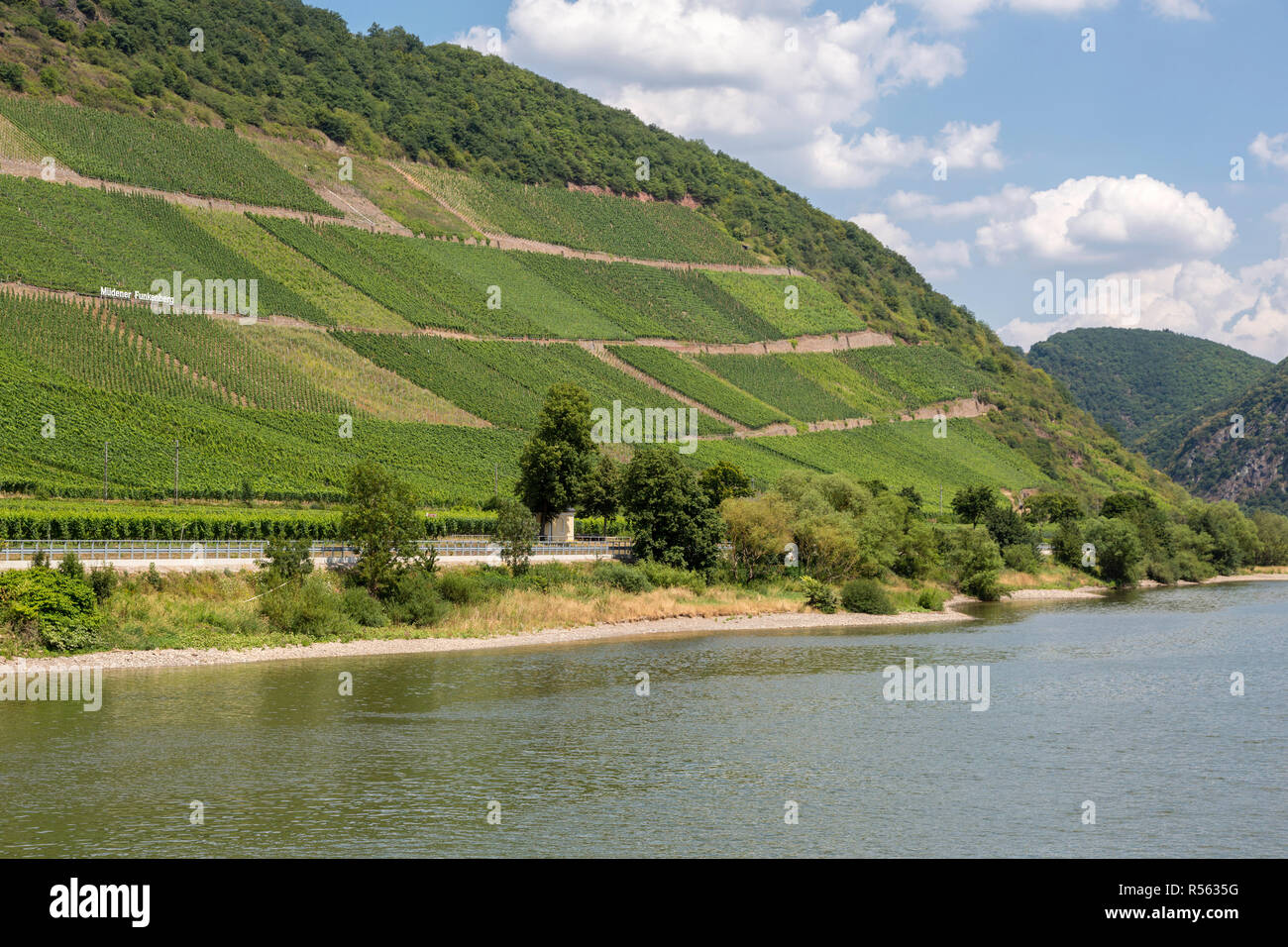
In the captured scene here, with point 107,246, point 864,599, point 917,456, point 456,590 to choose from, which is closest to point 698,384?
point 917,456

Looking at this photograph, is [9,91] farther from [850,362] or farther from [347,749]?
[347,749]

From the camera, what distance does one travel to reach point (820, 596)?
72438mm

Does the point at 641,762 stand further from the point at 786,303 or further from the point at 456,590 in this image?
the point at 786,303

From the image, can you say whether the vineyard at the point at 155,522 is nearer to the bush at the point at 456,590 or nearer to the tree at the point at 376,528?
the tree at the point at 376,528

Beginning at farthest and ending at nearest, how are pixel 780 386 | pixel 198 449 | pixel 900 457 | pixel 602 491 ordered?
pixel 780 386
pixel 900 457
pixel 198 449
pixel 602 491

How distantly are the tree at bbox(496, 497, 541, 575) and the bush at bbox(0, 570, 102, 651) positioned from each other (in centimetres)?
2215

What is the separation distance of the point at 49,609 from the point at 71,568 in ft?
7.83

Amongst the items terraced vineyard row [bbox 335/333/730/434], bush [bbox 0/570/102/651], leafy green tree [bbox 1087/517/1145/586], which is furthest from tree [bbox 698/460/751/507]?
bush [bbox 0/570/102/651]

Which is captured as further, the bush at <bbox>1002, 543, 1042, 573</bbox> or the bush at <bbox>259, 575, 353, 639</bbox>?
the bush at <bbox>1002, 543, 1042, 573</bbox>

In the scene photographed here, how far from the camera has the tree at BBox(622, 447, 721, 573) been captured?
71562 millimetres

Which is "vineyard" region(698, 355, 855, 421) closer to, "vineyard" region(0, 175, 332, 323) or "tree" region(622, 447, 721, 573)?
"vineyard" region(0, 175, 332, 323)

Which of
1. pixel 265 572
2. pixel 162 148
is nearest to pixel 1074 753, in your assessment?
pixel 265 572

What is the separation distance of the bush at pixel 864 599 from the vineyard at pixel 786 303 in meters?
104

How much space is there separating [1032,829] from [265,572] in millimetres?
35195
